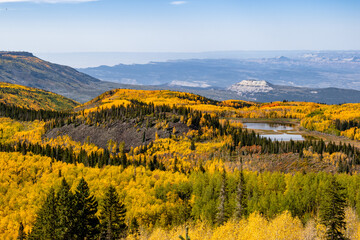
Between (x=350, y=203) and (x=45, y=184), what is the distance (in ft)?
408

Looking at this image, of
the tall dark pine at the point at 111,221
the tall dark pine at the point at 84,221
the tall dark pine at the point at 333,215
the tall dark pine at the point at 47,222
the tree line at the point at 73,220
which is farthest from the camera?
the tall dark pine at the point at 111,221

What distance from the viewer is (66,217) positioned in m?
98.2

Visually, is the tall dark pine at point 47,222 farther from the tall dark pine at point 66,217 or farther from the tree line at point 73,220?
the tall dark pine at point 66,217

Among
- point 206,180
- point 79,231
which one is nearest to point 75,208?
point 79,231

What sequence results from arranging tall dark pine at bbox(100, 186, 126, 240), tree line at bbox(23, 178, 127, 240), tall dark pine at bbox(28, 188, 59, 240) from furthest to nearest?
tall dark pine at bbox(100, 186, 126, 240) < tree line at bbox(23, 178, 127, 240) < tall dark pine at bbox(28, 188, 59, 240)

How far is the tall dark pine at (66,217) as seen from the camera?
96.9 m

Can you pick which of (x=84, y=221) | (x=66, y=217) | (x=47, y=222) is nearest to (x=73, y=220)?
(x=66, y=217)

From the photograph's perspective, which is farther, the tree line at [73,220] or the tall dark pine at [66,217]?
the tree line at [73,220]

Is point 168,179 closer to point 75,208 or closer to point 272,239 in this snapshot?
point 75,208

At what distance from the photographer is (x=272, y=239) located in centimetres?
8238

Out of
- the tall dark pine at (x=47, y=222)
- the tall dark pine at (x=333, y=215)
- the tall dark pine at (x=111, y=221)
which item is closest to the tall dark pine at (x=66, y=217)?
the tall dark pine at (x=47, y=222)

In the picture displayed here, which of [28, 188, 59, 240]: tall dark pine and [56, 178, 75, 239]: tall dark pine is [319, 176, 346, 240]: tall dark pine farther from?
[28, 188, 59, 240]: tall dark pine

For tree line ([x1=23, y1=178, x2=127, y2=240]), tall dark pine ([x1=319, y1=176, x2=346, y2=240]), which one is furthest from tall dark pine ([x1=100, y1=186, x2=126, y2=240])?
tall dark pine ([x1=319, y1=176, x2=346, y2=240])

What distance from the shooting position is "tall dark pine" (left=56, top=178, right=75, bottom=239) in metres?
96.9
